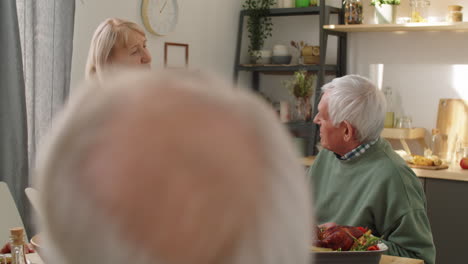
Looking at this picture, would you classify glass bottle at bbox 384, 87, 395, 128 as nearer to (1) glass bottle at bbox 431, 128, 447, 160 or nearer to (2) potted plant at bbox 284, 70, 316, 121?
(1) glass bottle at bbox 431, 128, 447, 160

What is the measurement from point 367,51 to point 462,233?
149 cm

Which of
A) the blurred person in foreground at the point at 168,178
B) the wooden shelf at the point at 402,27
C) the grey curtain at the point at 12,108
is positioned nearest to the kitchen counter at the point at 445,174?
the wooden shelf at the point at 402,27

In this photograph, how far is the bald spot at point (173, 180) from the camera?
0.31 m

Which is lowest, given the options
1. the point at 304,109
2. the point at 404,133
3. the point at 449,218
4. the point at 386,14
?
the point at 449,218

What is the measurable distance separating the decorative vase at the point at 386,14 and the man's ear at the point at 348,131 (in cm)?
194

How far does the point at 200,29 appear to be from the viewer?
4496 mm

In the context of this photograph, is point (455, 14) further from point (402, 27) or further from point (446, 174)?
point (446, 174)

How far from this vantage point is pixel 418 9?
419 centimetres

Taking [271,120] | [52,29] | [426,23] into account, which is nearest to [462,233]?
[426,23]

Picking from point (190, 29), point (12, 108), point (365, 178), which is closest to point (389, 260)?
point (365, 178)

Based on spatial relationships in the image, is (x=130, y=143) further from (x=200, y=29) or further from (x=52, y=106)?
(x=200, y=29)

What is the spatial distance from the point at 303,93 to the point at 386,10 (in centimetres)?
78

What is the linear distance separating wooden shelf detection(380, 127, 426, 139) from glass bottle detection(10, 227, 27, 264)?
3032mm

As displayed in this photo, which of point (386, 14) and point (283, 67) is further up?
point (386, 14)
